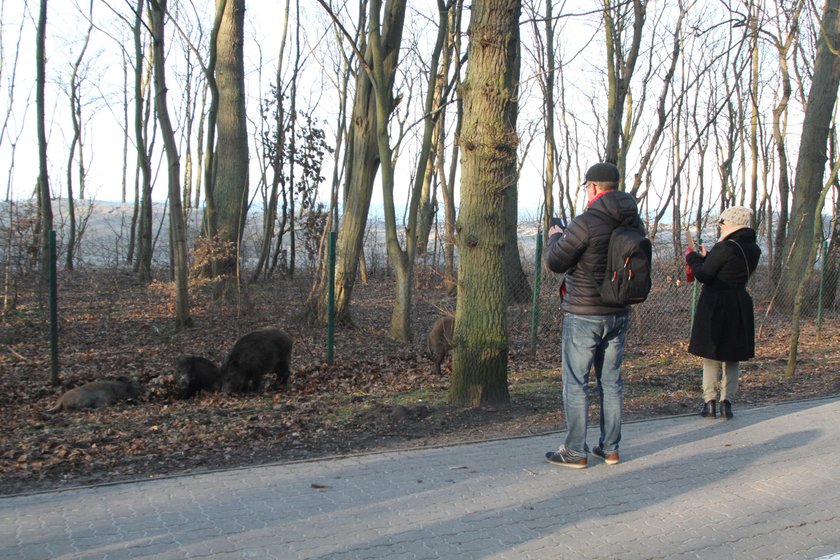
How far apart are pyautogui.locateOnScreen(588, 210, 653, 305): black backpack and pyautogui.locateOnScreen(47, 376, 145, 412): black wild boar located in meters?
5.93

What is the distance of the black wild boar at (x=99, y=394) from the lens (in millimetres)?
8359

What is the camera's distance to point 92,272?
56.9ft

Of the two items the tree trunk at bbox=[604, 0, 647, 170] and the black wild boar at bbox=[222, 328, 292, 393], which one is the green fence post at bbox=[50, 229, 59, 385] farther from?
the tree trunk at bbox=[604, 0, 647, 170]

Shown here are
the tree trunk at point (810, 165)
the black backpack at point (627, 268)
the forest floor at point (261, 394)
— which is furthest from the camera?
the tree trunk at point (810, 165)

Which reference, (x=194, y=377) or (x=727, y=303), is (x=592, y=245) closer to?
(x=727, y=303)

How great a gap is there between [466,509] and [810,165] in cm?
1640

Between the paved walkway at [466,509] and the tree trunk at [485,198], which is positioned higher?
the tree trunk at [485,198]

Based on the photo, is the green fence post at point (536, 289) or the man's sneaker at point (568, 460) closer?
the man's sneaker at point (568, 460)

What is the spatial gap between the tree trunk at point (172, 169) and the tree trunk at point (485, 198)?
6.74 metres

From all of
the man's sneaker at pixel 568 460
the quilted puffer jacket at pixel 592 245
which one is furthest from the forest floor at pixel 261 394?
the quilted puffer jacket at pixel 592 245

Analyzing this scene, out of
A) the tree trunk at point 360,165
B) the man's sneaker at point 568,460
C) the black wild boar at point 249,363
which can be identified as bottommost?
the man's sneaker at point 568,460

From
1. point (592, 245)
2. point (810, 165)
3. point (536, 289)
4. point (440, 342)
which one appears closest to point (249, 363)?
point (440, 342)

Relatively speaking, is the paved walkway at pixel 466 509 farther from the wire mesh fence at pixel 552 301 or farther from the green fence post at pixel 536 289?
the green fence post at pixel 536 289

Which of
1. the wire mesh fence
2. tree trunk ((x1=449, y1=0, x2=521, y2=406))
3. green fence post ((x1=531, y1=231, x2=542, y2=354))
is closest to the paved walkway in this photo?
tree trunk ((x1=449, y1=0, x2=521, y2=406))
